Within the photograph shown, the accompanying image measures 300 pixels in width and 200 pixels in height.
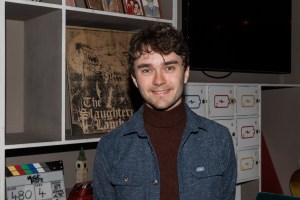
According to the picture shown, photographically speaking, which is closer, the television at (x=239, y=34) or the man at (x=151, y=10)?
the man at (x=151, y=10)

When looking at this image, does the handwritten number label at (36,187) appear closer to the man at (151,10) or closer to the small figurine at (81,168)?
the small figurine at (81,168)

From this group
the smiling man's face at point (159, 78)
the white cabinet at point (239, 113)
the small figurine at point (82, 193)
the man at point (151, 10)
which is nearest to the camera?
the smiling man's face at point (159, 78)

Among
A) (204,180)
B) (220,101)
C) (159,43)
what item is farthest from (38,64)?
(220,101)

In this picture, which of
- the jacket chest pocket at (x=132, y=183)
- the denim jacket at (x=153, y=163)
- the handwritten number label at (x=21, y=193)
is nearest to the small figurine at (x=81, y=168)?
the handwritten number label at (x=21, y=193)

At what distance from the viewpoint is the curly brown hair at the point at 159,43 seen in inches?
57.2

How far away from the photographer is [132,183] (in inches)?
57.9

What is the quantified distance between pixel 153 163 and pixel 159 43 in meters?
0.43

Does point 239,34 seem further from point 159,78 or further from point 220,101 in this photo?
point 159,78

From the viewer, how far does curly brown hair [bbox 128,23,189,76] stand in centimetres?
145

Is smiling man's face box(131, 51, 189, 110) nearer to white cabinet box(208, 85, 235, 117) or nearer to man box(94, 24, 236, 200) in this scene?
man box(94, 24, 236, 200)

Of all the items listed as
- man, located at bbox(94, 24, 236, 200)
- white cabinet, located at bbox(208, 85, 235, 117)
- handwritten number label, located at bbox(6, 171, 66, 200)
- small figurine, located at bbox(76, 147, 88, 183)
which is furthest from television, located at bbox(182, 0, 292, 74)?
handwritten number label, located at bbox(6, 171, 66, 200)

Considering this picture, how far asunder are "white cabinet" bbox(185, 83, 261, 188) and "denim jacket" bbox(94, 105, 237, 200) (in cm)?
80

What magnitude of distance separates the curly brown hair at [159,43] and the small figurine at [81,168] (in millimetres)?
758

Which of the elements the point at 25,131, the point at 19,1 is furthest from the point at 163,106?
the point at 25,131
